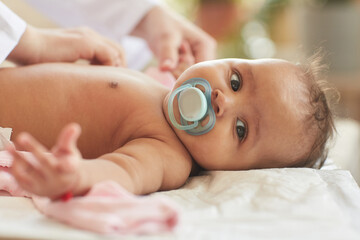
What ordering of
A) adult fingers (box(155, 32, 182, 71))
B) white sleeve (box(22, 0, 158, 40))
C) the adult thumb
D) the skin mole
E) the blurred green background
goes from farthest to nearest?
1. the blurred green background
2. white sleeve (box(22, 0, 158, 40))
3. adult fingers (box(155, 32, 182, 71))
4. the skin mole
5. the adult thumb

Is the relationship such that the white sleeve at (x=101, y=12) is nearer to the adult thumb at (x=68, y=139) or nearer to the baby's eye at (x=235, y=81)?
the baby's eye at (x=235, y=81)

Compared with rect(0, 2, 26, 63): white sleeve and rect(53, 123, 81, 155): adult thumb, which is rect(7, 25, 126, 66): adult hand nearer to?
rect(0, 2, 26, 63): white sleeve

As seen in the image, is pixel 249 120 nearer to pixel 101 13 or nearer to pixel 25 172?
pixel 25 172

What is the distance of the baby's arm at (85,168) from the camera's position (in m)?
0.63

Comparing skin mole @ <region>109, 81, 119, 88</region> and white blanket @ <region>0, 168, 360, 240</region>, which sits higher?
skin mole @ <region>109, 81, 119, 88</region>

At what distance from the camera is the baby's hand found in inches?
24.5

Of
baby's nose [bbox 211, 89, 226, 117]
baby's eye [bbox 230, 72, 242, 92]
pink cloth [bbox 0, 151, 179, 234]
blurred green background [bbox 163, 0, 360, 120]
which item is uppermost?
baby's eye [bbox 230, 72, 242, 92]

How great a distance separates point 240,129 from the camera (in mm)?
1029

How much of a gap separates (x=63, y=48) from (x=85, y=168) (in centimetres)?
55

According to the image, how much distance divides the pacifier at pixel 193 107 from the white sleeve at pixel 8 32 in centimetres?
36

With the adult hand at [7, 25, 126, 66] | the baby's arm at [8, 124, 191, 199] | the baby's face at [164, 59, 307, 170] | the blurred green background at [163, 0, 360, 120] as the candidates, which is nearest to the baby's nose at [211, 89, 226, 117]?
the baby's face at [164, 59, 307, 170]

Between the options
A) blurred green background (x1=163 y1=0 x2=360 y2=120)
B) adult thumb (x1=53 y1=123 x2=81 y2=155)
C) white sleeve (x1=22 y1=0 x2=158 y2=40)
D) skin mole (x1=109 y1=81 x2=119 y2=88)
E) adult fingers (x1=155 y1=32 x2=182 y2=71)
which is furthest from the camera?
blurred green background (x1=163 y1=0 x2=360 y2=120)

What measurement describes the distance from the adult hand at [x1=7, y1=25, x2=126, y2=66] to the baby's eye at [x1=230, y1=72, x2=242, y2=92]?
0.35 m

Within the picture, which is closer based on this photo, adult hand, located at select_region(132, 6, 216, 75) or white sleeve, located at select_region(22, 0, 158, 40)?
adult hand, located at select_region(132, 6, 216, 75)
